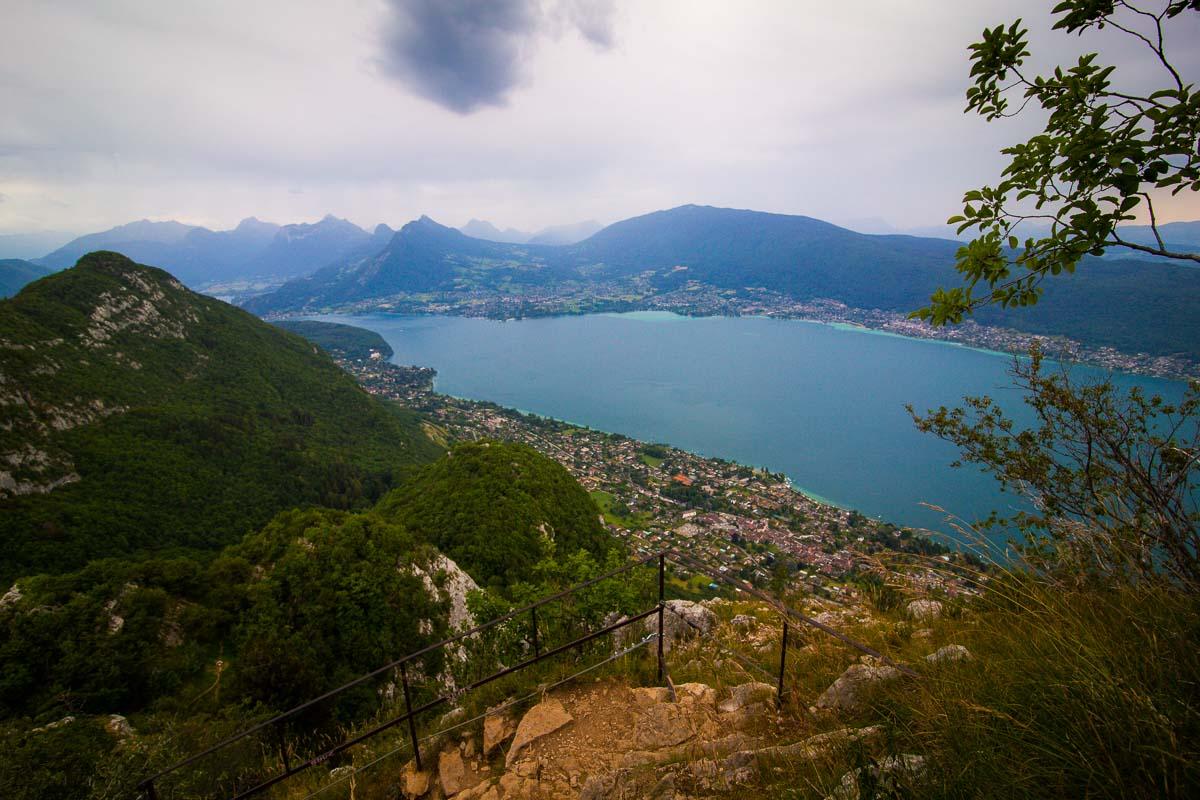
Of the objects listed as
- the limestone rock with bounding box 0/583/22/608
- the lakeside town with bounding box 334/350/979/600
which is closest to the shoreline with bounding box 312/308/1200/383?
the lakeside town with bounding box 334/350/979/600

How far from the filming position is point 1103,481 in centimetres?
446

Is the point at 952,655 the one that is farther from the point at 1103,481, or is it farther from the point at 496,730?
A: the point at 496,730

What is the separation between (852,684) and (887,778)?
1.40 meters

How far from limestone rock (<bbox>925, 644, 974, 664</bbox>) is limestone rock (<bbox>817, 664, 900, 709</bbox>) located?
0.28 meters

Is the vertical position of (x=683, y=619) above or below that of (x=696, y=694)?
below

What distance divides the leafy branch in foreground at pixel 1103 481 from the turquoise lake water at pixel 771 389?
3392 cm

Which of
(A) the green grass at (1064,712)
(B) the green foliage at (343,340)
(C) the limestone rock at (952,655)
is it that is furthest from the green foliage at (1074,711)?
(B) the green foliage at (343,340)

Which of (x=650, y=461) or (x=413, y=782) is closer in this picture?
(x=413, y=782)

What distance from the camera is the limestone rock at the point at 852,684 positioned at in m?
3.09

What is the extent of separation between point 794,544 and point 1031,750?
37.6 metres

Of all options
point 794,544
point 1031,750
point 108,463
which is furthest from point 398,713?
point 108,463

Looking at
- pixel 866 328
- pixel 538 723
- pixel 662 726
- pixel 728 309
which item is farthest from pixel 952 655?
pixel 728 309

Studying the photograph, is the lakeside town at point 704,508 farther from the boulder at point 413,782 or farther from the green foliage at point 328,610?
the boulder at point 413,782

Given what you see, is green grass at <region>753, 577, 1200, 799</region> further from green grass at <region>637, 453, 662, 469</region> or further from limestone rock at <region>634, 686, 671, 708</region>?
green grass at <region>637, 453, 662, 469</region>
